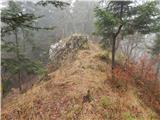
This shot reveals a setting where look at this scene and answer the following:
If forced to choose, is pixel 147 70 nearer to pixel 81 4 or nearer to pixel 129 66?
pixel 129 66

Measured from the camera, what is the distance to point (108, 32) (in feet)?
50.3

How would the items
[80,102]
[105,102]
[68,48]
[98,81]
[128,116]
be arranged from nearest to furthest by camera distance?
[128,116]
[80,102]
[105,102]
[98,81]
[68,48]

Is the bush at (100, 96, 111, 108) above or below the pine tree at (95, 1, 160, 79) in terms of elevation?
below

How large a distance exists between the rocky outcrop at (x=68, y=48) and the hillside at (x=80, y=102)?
3794mm

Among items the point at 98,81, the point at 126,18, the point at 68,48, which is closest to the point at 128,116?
the point at 98,81

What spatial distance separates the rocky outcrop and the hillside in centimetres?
379

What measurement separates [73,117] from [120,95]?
3309 millimetres

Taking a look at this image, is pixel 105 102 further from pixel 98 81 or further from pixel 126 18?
pixel 126 18

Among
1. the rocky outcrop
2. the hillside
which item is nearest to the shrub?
the hillside

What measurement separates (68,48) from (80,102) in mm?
8116

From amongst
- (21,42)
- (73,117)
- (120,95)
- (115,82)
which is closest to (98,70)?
(115,82)

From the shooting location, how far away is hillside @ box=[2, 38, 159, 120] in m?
11.9

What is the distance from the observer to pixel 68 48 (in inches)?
784

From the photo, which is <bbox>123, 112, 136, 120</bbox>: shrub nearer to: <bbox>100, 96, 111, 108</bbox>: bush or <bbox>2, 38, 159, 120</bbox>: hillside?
<bbox>2, 38, 159, 120</bbox>: hillside
